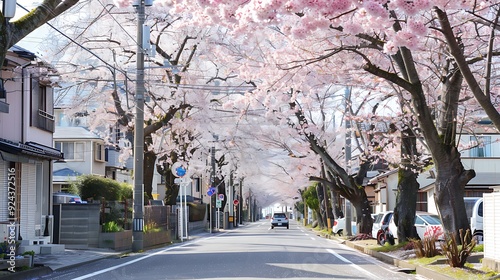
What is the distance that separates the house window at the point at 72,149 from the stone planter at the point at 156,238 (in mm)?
20047

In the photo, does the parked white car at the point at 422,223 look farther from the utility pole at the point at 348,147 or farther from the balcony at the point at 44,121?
the balcony at the point at 44,121

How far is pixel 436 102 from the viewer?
68.0 ft

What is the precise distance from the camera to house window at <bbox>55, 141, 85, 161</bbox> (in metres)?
49.8

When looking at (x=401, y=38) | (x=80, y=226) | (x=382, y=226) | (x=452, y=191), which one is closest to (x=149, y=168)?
(x=80, y=226)

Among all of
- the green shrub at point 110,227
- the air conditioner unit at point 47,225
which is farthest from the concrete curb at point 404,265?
the air conditioner unit at point 47,225

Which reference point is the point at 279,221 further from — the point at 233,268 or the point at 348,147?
the point at 233,268

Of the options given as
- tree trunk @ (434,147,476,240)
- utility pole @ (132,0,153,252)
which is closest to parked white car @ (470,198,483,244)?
tree trunk @ (434,147,476,240)

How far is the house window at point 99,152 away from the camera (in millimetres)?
50719

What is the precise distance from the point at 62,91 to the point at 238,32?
19.2m

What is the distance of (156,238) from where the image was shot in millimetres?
28562

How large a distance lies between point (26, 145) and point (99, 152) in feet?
104

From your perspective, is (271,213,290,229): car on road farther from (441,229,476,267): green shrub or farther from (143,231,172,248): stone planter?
(441,229,476,267): green shrub

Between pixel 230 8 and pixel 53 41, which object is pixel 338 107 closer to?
pixel 53 41

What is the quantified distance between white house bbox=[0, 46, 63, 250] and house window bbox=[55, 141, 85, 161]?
86.0 ft
